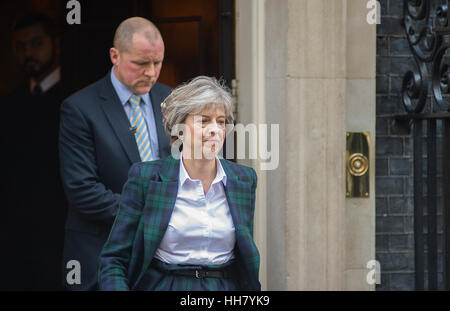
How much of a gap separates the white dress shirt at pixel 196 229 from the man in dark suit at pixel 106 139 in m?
1.17

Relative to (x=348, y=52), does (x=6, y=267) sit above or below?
below

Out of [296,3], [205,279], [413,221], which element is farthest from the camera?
[413,221]

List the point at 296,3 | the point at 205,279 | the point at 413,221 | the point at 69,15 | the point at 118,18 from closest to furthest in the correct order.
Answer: the point at 205,279
the point at 296,3
the point at 413,221
the point at 118,18
the point at 69,15

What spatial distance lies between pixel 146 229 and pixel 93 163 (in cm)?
140

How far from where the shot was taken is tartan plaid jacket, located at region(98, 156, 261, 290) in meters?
2.94

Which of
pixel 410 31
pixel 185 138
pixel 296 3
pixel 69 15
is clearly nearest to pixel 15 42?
pixel 69 15

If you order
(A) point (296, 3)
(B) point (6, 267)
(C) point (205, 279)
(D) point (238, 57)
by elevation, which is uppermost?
(A) point (296, 3)

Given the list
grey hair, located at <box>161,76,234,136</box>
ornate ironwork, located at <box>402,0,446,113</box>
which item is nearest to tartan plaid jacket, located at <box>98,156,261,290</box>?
grey hair, located at <box>161,76,234,136</box>

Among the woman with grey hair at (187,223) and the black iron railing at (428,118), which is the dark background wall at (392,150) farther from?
the woman with grey hair at (187,223)

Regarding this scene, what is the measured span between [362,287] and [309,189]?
0.74m

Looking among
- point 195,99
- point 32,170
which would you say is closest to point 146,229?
point 195,99

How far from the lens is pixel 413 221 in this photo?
16.3ft

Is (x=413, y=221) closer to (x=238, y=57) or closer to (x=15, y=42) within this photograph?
(x=238, y=57)

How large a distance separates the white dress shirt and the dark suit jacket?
117 centimetres
